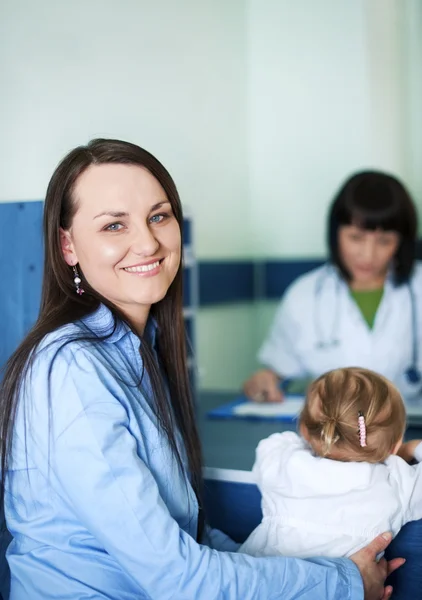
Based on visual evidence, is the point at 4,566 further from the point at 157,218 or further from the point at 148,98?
the point at 148,98

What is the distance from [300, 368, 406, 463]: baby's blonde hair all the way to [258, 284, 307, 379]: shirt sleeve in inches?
45.8

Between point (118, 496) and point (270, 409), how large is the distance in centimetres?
111

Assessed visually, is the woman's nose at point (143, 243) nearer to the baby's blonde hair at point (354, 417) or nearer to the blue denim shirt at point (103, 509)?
the blue denim shirt at point (103, 509)

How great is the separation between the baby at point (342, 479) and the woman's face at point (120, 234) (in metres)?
0.43

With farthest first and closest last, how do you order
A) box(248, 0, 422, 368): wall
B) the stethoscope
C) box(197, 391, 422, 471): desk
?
box(248, 0, 422, 368): wall
the stethoscope
box(197, 391, 422, 471): desk

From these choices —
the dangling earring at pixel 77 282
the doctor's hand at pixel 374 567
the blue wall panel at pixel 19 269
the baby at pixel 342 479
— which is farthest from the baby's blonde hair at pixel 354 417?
the blue wall panel at pixel 19 269

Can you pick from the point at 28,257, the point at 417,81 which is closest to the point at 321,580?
the point at 28,257

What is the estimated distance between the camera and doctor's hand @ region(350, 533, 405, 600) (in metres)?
1.37

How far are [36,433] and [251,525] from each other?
0.69m

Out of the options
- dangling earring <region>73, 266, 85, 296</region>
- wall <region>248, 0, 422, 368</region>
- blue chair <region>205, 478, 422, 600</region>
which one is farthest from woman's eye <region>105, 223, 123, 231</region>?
wall <region>248, 0, 422, 368</region>

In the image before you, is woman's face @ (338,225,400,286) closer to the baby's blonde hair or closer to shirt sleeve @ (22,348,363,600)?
the baby's blonde hair

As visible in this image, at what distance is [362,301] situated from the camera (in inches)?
103

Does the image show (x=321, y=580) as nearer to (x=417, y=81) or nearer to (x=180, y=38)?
(x=180, y=38)

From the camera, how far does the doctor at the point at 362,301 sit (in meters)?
2.44
